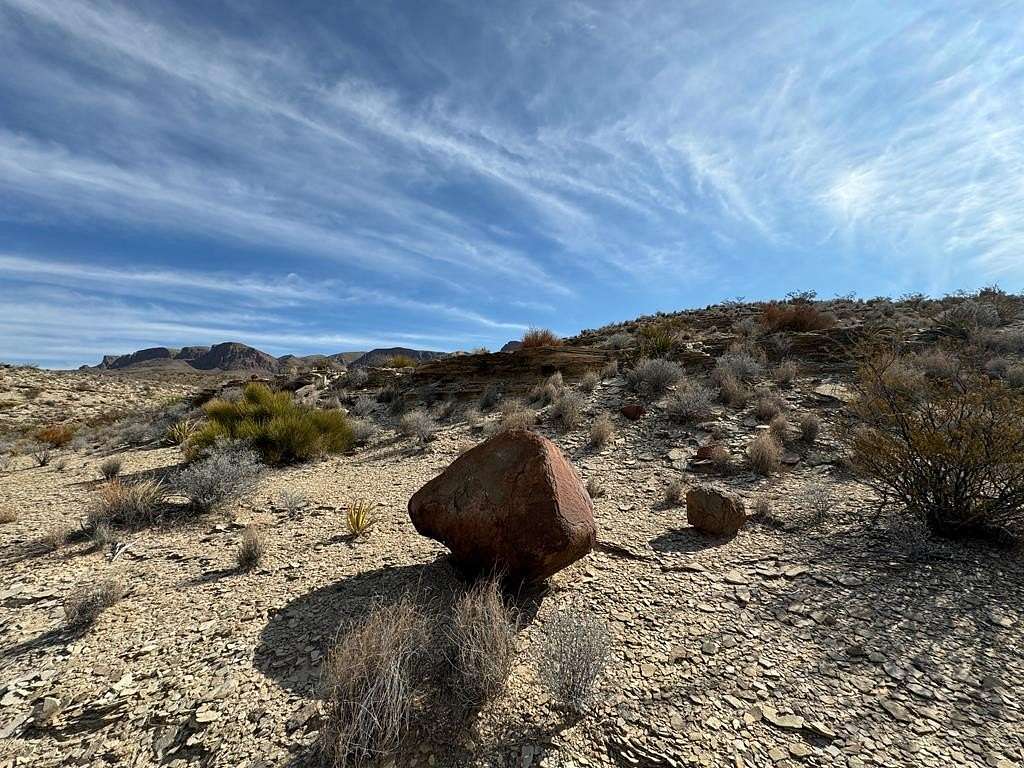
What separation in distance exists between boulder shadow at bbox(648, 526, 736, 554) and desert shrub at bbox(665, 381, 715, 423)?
14.0ft

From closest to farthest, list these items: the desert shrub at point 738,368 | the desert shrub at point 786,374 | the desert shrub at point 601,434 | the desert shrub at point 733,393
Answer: the desert shrub at point 601,434, the desert shrub at point 733,393, the desert shrub at point 786,374, the desert shrub at point 738,368

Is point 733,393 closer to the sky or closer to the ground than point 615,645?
closer to the sky

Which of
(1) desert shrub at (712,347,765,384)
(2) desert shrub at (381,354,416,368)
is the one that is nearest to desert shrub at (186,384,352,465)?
(2) desert shrub at (381,354,416,368)

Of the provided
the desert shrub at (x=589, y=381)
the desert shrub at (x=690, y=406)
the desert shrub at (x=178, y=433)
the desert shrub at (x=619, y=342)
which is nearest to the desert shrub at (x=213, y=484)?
the desert shrub at (x=178, y=433)

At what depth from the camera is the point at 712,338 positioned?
15.5m

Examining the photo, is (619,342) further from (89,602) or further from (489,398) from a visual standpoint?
(89,602)

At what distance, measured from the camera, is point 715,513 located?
492 centimetres

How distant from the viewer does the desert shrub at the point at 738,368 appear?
1073 centimetres

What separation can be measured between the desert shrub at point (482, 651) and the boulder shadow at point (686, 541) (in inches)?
93.3

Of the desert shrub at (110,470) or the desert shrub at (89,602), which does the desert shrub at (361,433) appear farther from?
the desert shrub at (89,602)

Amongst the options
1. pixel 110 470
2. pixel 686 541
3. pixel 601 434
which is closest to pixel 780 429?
pixel 601 434

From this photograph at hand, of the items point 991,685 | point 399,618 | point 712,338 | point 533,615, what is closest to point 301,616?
point 399,618

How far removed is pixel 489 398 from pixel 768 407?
691 centimetres

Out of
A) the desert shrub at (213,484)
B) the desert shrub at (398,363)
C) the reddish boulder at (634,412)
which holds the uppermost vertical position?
the desert shrub at (398,363)
